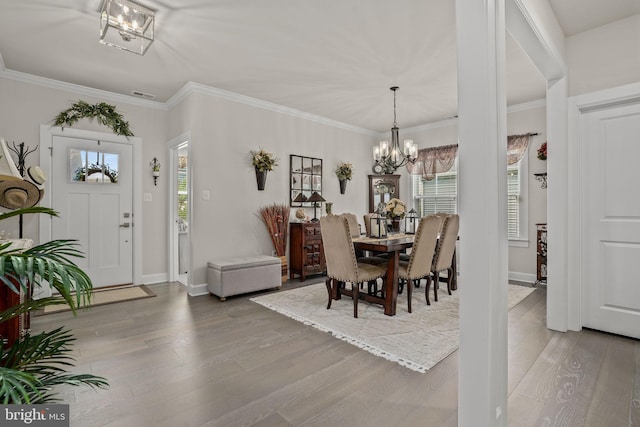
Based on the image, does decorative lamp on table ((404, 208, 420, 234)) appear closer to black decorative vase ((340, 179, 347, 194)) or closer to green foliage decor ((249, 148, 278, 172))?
black decorative vase ((340, 179, 347, 194))

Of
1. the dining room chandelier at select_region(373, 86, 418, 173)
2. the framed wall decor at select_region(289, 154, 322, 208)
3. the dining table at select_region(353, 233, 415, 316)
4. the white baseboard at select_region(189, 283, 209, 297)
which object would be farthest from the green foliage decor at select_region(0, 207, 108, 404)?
the framed wall decor at select_region(289, 154, 322, 208)

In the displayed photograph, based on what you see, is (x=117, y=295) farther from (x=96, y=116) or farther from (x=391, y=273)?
(x=391, y=273)

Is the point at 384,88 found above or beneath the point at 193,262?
above

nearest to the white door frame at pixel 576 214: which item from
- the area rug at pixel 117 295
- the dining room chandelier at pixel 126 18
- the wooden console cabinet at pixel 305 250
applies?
the wooden console cabinet at pixel 305 250

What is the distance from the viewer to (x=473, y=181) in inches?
53.6

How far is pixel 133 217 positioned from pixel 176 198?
0.65m

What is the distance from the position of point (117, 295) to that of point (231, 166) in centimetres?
221

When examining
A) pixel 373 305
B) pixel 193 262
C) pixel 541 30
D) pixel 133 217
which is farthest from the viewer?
pixel 133 217

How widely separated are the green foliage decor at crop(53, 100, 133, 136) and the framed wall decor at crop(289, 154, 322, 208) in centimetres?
237

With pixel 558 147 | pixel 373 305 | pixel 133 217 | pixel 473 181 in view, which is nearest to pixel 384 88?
pixel 558 147

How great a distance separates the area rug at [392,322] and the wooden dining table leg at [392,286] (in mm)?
82

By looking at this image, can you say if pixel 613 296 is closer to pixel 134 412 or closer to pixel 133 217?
pixel 134 412

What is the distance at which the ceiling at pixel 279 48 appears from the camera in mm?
2516

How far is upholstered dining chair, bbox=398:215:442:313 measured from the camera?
3186 mm
